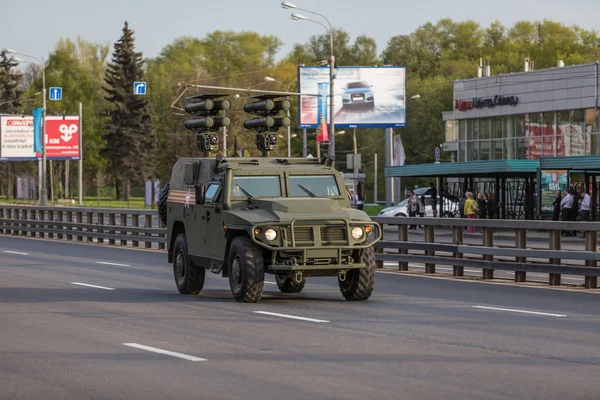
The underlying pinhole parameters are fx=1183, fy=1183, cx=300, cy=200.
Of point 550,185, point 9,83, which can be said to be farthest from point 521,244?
point 9,83

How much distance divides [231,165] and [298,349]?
6.29 meters

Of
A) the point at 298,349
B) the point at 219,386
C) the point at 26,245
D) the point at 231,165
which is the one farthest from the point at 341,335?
the point at 26,245

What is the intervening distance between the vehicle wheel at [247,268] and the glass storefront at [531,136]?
44.8 metres

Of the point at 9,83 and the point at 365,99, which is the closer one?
the point at 365,99

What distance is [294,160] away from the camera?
17812 millimetres

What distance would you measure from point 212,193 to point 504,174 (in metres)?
35.5

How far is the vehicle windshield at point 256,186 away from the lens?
1683 centimetres

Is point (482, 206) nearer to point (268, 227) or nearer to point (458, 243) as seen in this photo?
point (458, 243)

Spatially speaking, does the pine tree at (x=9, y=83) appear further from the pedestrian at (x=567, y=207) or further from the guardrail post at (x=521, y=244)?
the guardrail post at (x=521, y=244)

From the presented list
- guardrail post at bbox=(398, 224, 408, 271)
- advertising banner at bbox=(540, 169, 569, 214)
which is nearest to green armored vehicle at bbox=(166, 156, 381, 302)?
guardrail post at bbox=(398, 224, 408, 271)

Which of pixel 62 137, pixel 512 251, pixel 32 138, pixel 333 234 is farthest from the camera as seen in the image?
pixel 32 138

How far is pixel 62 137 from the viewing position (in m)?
79.6

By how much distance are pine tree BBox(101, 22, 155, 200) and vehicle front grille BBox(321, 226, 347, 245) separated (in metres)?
96.6

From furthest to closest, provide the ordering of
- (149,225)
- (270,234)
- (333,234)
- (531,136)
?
(531,136), (149,225), (333,234), (270,234)
